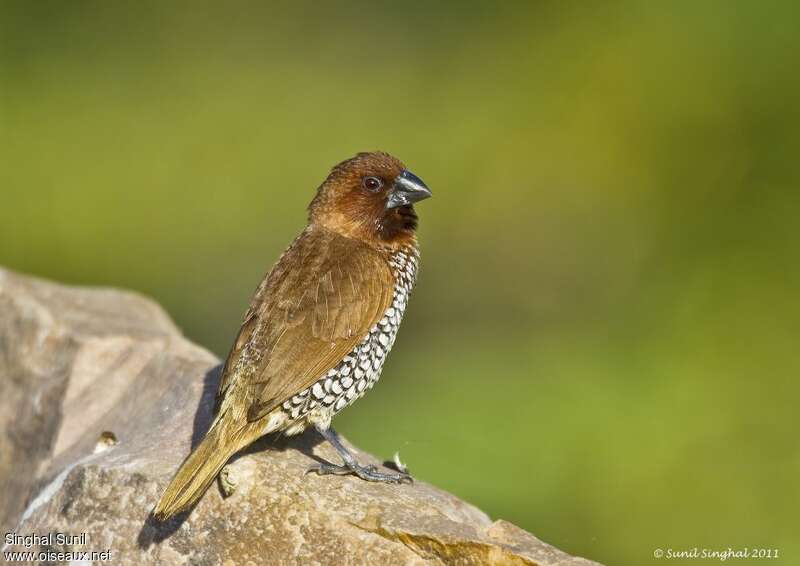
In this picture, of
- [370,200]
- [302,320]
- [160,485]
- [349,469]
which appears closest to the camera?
[160,485]

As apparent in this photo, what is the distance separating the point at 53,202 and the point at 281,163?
2680 mm

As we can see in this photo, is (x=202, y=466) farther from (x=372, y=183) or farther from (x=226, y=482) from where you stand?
(x=372, y=183)

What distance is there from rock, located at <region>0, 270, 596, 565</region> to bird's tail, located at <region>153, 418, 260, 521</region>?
11cm

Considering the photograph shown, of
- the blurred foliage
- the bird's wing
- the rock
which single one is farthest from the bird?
the blurred foliage

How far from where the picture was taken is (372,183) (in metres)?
5.64

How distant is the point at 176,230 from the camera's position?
14.1 meters

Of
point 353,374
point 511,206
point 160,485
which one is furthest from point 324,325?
point 511,206

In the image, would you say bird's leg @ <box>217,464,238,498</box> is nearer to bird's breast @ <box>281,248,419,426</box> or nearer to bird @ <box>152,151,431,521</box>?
bird @ <box>152,151,431,521</box>

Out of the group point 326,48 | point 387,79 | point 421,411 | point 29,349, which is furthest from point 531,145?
point 29,349

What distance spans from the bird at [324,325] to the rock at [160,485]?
149 millimetres

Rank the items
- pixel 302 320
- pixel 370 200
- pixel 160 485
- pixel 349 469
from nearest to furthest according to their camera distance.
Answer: pixel 160 485, pixel 349 469, pixel 302 320, pixel 370 200

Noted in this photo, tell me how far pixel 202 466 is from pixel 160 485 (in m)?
0.22

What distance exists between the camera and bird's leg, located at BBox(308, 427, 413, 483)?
4.87 meters

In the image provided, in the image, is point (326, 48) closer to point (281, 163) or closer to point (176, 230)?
point (281, 163)
